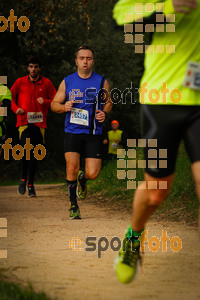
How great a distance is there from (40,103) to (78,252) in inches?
227

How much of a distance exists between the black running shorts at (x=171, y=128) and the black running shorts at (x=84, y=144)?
452 centimetres

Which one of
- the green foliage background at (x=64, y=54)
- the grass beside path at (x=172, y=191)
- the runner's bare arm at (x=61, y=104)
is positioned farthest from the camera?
the green foliage background at (x=64, y=54)

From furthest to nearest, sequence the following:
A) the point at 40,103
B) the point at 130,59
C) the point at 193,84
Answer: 1. the point at 130,59
2. the point at 40,103
3. the point at 193,84

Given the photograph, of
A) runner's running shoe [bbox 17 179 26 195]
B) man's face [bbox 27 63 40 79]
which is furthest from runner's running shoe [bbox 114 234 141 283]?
runner's running shoe [bbox 17 179 26 195]

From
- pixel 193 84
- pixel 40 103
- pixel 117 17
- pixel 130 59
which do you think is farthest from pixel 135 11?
pixel 130 59

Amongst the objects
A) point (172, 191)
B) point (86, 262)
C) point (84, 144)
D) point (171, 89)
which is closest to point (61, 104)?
point (84, 144)

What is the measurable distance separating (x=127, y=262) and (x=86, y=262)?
992mm

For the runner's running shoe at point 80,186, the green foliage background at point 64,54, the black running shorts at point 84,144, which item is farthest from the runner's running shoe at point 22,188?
the green foliage background at point 64,54

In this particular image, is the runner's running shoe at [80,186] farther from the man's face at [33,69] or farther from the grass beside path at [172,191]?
the man's face at [33,69]

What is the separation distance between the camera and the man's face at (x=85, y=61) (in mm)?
8906

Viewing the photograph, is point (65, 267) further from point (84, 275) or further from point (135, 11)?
point (135, 11)

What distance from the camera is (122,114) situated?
29.4m

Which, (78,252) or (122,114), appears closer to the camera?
(78,252)

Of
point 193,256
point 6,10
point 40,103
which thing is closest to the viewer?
point 193,256
